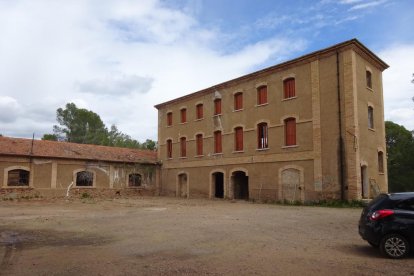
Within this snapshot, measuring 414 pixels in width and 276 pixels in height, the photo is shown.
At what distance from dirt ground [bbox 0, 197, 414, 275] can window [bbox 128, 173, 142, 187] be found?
752 inches

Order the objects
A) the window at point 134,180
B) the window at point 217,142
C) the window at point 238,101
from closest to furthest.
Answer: the window at point 238,101 < the window at point 217,142 < the window at point 134,180

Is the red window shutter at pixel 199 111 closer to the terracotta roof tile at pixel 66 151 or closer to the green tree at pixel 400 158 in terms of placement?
the terracotta roof tile at pixel 66 151

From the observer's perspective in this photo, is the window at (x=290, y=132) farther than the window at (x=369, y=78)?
Yes

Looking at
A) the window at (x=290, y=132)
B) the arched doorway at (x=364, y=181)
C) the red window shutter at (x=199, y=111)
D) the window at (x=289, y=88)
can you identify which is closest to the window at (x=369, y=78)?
the window at (x=289, y=88)

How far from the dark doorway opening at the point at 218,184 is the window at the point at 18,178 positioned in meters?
13.4

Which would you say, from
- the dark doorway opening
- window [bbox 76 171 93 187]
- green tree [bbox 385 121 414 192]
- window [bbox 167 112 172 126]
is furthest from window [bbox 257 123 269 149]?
green tree [bbox 385 121 414 192]

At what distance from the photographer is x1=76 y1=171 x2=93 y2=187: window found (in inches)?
1161

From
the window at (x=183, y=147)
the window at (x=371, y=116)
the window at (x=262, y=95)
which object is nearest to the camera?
the window at (x=371, y=116)

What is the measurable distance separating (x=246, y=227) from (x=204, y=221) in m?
2.11

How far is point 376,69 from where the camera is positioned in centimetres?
2361

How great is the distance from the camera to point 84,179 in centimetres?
2980

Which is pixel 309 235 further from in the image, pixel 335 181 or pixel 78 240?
pixel 335 181

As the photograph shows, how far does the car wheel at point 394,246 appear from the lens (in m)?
7.21

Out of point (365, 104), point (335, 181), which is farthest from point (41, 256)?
point (365, 104)
